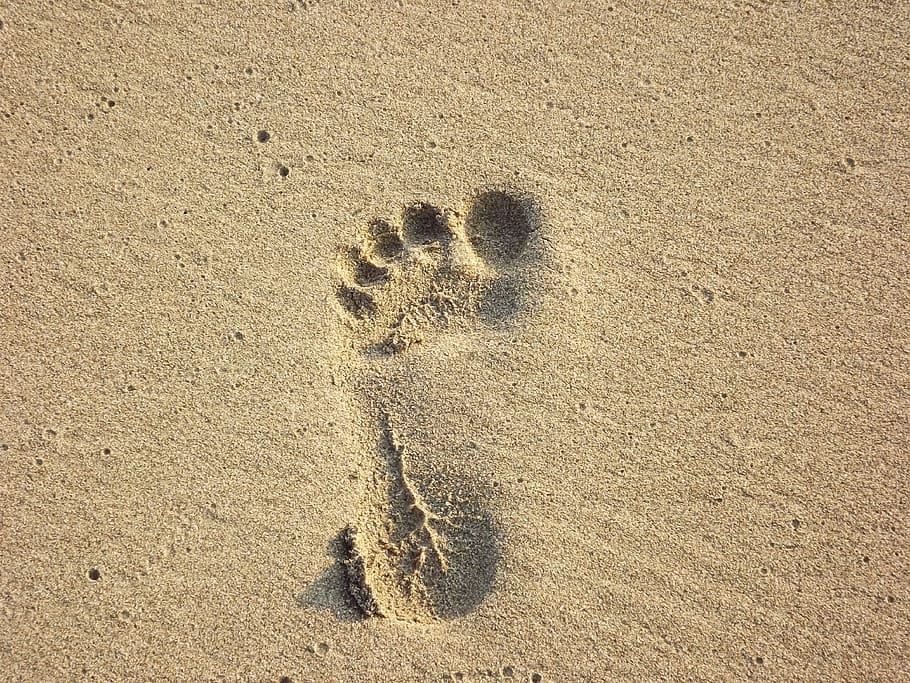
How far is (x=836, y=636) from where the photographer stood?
71.4 inches

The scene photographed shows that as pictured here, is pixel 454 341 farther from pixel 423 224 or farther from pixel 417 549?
pixel 417 549

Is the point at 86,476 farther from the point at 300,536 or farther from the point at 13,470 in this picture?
the point at 300,536

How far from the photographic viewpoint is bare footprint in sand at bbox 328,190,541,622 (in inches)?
70.7

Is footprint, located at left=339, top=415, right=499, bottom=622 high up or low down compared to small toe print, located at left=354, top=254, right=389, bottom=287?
down

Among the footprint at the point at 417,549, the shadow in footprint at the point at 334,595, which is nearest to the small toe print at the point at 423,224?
the footprint at the point at 417,549

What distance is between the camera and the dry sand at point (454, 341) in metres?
1.80

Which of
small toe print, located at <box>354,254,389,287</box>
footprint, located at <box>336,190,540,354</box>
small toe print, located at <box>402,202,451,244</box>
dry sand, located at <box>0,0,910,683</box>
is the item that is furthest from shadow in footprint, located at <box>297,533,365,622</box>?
small toe print, located at <box>402,202,451,244</box>

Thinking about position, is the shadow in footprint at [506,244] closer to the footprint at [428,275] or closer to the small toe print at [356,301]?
the footprint at [428,275]

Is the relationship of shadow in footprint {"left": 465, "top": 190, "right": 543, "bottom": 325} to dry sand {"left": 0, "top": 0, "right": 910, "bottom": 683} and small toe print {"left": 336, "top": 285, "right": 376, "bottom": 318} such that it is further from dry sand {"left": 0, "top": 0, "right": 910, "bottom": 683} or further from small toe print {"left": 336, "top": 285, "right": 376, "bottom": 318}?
small toe print {"left": 336, "top": 285, "right": 376, "bottom": 318}

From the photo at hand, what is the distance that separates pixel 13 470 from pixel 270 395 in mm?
716

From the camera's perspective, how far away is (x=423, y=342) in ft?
6.24

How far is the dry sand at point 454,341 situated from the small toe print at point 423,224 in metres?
0.01

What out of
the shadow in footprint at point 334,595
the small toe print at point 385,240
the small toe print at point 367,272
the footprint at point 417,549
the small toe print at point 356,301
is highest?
the small toe print at point 385,240

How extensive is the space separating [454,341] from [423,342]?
0.09 m
